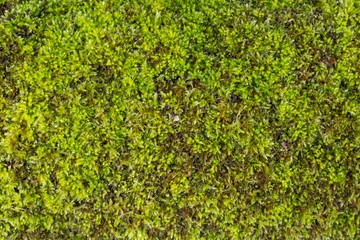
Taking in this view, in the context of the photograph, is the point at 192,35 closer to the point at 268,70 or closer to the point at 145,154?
the point at 268,70

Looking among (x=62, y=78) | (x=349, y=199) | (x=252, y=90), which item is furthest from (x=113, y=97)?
(x=349, y=199)

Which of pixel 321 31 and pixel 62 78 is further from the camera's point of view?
pixel 321 31

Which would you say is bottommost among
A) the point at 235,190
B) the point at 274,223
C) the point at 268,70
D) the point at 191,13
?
the point at 274,223

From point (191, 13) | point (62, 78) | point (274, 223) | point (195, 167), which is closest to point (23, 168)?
point (62, 78)

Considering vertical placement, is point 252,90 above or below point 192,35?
below

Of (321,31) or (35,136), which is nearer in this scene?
(35,136)

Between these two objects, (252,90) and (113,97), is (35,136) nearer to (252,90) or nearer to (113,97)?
(113,97)
